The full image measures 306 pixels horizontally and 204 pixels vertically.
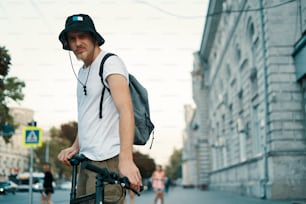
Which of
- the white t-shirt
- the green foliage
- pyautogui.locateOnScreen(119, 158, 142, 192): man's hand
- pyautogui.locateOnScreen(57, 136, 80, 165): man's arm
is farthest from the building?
the green foliage

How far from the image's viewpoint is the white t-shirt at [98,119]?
244 cm

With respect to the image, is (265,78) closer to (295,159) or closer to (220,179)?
(295,159)

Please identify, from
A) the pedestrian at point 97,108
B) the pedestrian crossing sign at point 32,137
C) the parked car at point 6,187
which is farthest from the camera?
the parked car at point 6,187

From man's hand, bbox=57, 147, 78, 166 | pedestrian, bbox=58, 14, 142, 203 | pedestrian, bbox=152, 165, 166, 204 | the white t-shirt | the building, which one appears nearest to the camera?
pedestrian, bbox=58, 14, 142, 203

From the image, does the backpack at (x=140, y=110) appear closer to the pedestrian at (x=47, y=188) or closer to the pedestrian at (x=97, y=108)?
the pedestrian at (x=97, y=108)

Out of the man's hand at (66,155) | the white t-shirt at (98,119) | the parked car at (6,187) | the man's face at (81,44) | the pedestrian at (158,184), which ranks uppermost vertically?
the man's face at (81,44)

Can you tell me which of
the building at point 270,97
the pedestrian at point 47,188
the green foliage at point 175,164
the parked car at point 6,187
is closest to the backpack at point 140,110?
the pedestrian at point 47,188

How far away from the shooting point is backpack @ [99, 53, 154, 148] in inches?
98.2

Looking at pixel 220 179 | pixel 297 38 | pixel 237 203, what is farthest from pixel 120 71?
pixel 220 179

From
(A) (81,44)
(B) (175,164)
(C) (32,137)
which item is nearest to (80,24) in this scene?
(A) (81,44)

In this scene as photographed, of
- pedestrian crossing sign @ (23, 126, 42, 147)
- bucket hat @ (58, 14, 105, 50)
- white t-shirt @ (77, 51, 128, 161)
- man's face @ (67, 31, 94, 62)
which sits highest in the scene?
pedestrian crossing sign @ (23, 126, 42, 147)

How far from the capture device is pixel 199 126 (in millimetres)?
50719

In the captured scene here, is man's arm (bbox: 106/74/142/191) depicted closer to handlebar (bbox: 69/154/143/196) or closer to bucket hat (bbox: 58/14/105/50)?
handlebar (bbox: 69/154/143/196)

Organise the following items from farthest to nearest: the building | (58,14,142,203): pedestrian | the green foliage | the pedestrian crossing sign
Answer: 1. the green foliage
2. the building
3. the pedestrian crossing sign
4. (58,14,142,203): pedestrian
